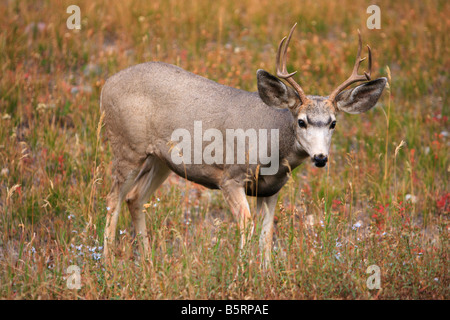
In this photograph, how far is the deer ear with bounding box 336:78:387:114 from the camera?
17.9 feet

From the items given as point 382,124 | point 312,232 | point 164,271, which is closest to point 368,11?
point 382,124

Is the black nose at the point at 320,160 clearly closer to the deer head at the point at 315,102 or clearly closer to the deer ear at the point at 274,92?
the deer head at the point at 315,102

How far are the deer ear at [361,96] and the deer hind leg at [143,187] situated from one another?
1.96 meters

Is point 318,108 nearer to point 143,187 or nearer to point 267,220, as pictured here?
point 267,220

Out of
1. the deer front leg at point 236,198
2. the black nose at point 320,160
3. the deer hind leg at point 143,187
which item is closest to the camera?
the black nose at point 320,160

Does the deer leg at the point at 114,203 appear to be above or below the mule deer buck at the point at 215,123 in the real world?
below

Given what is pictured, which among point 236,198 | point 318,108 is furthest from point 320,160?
point 236,198

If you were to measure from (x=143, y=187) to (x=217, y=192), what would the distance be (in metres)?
1.43

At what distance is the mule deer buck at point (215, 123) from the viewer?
5305mm

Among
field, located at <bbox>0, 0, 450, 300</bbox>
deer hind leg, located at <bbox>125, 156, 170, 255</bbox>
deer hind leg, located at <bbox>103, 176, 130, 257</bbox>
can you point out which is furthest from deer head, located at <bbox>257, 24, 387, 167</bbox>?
deer hind leg, located at <bbox>103, 176, 130, 257</bbox>

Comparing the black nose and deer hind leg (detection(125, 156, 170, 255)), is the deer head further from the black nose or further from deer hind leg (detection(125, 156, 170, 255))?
deer hind leg (detection(125, 156, 170, 255))

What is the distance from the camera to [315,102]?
5223 mm

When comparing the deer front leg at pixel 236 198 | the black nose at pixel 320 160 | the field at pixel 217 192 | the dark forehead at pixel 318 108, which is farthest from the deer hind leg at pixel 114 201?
the black nose at pixel 320 160
